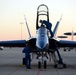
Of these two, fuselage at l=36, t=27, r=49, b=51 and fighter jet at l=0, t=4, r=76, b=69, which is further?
fighter jet at l=0, t=4, r=76, b=69

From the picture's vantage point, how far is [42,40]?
18281 mm

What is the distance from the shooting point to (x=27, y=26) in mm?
24859

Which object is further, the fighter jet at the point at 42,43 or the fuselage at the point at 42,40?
the fighter jet at the point at 42,43

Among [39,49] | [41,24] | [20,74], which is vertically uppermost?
[41,24]

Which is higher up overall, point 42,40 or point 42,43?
point 42,40

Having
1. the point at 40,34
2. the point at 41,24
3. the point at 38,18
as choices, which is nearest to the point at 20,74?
the point at 40,34

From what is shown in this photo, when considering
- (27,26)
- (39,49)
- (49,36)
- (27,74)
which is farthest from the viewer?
(27,26)

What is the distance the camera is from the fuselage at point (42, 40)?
59.1ft

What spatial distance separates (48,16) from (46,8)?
64 cm

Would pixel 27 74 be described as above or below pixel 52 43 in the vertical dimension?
below

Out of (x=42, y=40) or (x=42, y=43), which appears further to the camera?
(x=42, y=40)

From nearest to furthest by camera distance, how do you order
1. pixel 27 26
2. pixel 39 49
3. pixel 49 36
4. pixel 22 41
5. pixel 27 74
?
1. pixel 27 74
2. pixel 39 49
3. pixel 49 36
4. pixel 22 41
5. pixel 27 26

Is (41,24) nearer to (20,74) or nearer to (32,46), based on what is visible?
(32,46)

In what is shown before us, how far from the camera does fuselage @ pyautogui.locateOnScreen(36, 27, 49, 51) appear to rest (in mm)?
18000
